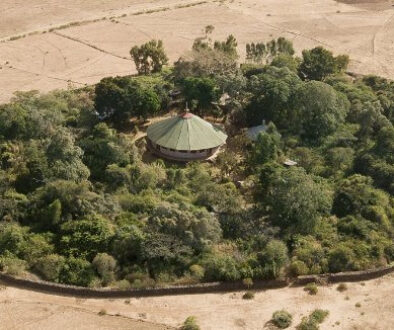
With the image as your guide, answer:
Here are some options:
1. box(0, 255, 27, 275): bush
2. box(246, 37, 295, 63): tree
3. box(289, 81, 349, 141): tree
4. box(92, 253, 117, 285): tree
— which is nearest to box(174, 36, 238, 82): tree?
box(289, 81, 349, 141): tree

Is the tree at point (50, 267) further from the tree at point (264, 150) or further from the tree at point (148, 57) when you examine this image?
the tree at point (148, 57)

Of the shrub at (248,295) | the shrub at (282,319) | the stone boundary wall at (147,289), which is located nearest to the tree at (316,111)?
the stone boundary wall at (147,289)

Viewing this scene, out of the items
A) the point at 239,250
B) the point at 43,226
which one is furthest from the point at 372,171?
the point at 43,226

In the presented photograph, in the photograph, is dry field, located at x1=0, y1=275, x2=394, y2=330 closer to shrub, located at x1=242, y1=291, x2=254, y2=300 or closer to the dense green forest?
shrub, located at x1=242, y1=291, x2=254, y2=300

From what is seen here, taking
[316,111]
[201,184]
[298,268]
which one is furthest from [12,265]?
[316,111]

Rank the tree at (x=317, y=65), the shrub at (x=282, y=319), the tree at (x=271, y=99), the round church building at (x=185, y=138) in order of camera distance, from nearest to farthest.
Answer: the shrub at (x=282, y=319), the round church building at (x=185, y=138), the tree at (x=271, y=99), the tree at (x=317, y=65)

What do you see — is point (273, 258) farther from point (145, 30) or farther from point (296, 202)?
point (145, 30)
